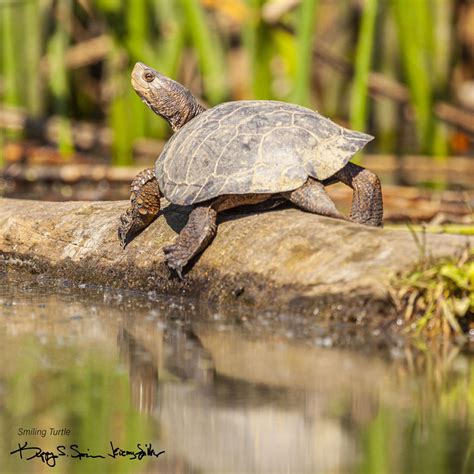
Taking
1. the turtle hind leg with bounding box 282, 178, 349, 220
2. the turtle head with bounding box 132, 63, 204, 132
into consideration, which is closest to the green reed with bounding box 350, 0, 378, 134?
the turtle head with bounding box 132, 63, 204, 132

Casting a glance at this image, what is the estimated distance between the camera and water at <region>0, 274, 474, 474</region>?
134 inches

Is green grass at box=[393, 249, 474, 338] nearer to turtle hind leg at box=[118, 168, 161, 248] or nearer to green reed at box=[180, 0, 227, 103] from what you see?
turtle hind leg at box=[118, 168, 161, 248]

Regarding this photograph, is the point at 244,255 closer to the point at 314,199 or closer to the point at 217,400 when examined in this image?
the point at 314,199

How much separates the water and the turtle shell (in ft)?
2.31

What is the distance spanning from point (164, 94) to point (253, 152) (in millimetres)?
1069

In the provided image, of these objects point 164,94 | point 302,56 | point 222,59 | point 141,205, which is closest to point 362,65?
point 302,56

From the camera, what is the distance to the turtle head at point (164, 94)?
641 cm

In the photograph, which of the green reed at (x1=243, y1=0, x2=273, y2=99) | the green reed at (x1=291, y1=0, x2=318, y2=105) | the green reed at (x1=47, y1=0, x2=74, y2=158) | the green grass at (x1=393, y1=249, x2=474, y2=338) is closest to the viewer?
the green grass at (x1=393, y1=249, x2=474, y2=338)

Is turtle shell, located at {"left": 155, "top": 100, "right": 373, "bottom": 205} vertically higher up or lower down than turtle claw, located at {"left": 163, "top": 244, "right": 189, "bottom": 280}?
higher up

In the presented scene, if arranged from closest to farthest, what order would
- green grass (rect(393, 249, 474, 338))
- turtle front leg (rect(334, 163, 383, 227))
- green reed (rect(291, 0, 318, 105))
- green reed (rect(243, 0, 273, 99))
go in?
green grass (rect(393, 249, 474, 338))
turtle front leg (rect(334, 163, 383, 227))
green reed (rect(291, 0, 318, 105))
green reed (rect(243, 0, 273, 99))

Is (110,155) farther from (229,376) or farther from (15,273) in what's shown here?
(229,376)

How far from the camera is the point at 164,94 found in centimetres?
642

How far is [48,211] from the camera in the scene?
6.60 m
